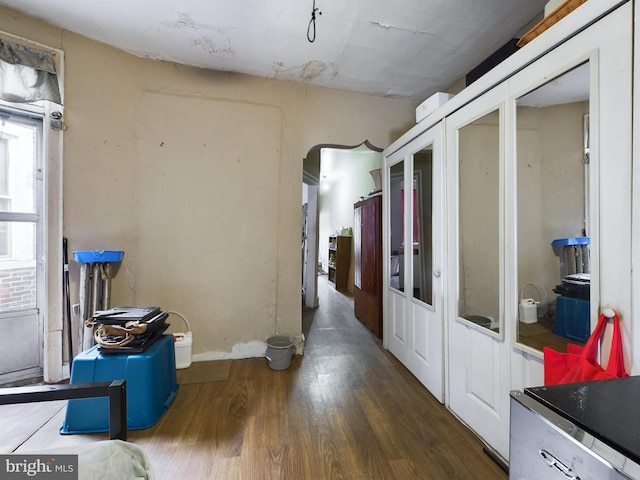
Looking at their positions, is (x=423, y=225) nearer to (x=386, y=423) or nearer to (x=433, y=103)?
(x=433, y=103)

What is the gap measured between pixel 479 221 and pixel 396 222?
3.51 feet

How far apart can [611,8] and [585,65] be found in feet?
0.58

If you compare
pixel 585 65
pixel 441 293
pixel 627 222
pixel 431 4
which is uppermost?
pixel 431 4

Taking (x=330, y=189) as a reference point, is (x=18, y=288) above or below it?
below

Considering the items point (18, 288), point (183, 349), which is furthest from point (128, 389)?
point (18, 288)

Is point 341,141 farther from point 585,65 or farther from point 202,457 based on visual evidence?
point 202,457

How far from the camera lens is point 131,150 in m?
2.52

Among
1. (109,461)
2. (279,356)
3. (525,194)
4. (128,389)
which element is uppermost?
(525,194)

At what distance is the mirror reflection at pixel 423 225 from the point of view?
222 cm

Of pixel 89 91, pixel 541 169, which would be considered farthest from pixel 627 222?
pixel 89 91

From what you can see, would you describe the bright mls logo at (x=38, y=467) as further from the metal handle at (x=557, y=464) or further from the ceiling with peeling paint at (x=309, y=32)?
the ceiling with peeling paint at (x=309, y=32)

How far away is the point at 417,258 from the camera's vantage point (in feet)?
7.94

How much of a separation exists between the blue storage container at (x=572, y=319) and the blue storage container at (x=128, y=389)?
228 cm

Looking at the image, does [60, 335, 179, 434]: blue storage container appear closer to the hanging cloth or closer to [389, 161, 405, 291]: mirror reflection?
the hanging cloth
